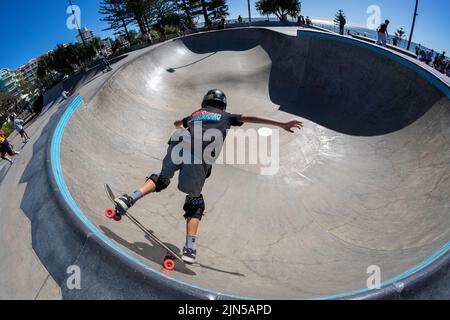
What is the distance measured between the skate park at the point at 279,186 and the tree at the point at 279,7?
42190mm

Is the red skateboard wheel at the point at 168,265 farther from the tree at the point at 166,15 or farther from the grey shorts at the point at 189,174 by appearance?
the tree at the point at 166,15

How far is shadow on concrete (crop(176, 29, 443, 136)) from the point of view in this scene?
883 cm

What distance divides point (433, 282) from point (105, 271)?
3408 mm

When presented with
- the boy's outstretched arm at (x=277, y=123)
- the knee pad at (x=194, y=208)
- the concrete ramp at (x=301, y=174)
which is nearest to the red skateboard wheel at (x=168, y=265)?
Result: the concrete ramp at (x=301, y=174)

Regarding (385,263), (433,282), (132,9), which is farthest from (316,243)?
(132,9)

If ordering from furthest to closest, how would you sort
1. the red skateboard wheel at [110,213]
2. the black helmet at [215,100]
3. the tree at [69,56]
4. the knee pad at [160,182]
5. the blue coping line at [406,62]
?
the tree at [69,56] → the blue coping line at [406,62] → the black helmet at [215,100] → the knee pad at [160,182] → the red skateboard wheel at [110,213]

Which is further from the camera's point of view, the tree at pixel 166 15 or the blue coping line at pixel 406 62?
the tree at pixel 166 15

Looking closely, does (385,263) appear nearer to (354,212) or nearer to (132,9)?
(354,212)

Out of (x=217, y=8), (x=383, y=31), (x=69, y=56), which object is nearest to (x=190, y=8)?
(x=217, y=8)

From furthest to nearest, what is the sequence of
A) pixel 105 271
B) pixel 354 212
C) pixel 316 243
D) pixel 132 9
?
1. pixel 132 9
2. pixel 354 212
3. pixel 316 243
4. pixel 105 271

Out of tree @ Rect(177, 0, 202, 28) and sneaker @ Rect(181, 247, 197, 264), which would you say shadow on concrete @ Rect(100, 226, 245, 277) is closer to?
sneaker @ Rect(181, 247, 197, 264)

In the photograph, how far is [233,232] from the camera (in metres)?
5.55

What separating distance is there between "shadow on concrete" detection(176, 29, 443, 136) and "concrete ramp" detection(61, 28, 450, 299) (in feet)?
0.17

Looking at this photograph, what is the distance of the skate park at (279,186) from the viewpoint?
3.18 metres
